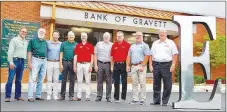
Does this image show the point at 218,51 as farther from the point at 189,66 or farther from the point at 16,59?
the point at 16,59

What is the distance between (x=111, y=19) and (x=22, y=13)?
3927 millimetres

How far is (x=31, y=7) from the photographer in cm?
1450

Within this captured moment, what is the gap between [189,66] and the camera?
648 centimetres

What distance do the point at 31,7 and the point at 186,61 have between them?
967 centimetres

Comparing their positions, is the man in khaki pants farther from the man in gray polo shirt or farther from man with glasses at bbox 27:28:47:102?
man with glasses at bbox 27:28:47:102

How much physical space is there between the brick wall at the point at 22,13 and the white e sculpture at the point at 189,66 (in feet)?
30.4

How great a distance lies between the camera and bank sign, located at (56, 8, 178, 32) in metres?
14.4

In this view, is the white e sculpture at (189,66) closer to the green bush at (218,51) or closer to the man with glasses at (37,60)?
the man with glasses at (37,60)

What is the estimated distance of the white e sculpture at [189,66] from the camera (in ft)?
21.1


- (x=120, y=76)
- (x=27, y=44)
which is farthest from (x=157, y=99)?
(x=27, y=44)

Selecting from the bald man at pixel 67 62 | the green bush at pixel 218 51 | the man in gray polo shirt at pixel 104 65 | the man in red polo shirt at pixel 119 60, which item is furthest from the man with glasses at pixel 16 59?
the green bush at pixel 218 51

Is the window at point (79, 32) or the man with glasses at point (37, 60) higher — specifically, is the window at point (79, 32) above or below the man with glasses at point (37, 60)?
above

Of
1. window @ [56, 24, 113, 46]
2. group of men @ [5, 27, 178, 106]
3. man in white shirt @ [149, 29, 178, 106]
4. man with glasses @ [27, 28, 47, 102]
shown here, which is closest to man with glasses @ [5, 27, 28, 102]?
group of men @ [5, 27, 178, 106]

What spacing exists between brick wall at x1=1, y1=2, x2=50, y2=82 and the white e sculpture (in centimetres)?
926
